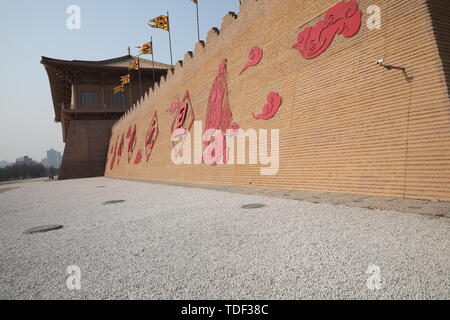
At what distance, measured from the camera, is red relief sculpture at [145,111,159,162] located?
17016 millimetres

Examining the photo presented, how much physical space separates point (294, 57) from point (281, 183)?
3.40 meters

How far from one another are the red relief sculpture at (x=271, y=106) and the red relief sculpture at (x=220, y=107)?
187 centimetres

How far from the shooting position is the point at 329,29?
6137 mm

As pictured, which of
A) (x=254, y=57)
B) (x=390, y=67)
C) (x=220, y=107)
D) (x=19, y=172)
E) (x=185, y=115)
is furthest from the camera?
(x=19, y=172)

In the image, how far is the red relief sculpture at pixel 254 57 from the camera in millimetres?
8546

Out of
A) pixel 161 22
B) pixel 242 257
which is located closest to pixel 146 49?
pixel 161 22

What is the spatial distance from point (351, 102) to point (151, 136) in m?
14.2

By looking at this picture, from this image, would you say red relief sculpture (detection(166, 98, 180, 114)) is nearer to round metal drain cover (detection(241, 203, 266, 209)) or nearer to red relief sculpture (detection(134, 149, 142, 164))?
red relief sculpture (detection(134, 149, 142, 164))

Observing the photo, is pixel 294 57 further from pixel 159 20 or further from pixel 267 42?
pixel 159 20

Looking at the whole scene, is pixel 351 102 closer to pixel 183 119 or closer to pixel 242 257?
pixel 242 257

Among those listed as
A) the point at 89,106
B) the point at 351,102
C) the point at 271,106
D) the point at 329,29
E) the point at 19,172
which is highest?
the point at 89,106

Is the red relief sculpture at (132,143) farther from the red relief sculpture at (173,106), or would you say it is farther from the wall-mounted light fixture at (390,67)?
the wall-mounted light fixture at (390,67)

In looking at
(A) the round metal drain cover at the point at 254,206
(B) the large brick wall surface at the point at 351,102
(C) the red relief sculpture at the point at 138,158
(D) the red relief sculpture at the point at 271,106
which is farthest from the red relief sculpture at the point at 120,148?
(A) the round metal drain cover at the point at 254,206

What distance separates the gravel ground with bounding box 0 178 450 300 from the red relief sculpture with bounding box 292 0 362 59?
3.97 metres
